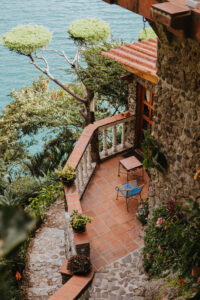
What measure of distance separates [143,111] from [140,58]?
1580 millimetres

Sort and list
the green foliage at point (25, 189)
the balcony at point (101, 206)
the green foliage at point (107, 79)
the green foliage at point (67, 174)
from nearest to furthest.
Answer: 1. the balcony at point (101, 206)
2. the green foliage at point (67, 174)
3. the green foliage at point (107, 79)
4. the green foliage at point (25, 189)

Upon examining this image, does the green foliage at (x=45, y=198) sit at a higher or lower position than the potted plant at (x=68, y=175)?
lower

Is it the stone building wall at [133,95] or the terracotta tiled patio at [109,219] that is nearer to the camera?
the terracotta tiled patio at [109,219]

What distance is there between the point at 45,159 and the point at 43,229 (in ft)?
12.5

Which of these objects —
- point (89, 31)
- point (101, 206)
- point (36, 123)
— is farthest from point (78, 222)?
point (89, 31)

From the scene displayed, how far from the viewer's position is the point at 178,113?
4.43 m

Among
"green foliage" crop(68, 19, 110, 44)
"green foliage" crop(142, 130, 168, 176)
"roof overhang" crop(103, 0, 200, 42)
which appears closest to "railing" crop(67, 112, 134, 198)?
"green foliage" crop(142, 130, 168, 176)

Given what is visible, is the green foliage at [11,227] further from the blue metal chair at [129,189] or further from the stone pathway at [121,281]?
the blue metal chair at [129,189]

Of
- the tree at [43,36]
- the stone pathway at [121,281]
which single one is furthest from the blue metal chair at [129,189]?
the tree at [43,36]

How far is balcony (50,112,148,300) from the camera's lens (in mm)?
6105

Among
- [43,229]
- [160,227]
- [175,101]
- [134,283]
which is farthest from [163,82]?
[43,229]

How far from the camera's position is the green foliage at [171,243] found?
12.7ft

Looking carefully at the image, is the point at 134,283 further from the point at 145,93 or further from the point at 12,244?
the point at 12,244

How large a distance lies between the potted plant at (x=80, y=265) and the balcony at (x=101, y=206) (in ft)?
0.42
